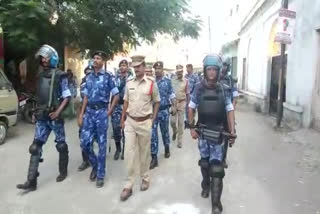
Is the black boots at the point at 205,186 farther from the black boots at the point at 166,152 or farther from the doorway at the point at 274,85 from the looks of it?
the doorway at the point at 274,85

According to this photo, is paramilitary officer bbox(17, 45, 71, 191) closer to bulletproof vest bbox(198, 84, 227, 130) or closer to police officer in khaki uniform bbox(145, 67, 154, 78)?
police officer in khaki uniform bbox(145, 67, 154, 78)

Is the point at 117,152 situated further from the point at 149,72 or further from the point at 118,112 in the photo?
the point at 149,72

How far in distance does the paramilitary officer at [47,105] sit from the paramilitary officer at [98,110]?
303mm

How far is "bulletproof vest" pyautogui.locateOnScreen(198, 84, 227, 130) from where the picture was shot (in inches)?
189

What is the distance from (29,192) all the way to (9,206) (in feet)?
1.71

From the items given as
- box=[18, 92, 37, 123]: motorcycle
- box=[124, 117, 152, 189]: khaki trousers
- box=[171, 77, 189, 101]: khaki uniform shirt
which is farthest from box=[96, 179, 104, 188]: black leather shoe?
box=[18, 92, 37, 123]: motorcycle

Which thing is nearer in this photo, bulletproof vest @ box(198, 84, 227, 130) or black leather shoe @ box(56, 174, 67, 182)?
bulletproof vest @ box(198, 84, 227, 130)

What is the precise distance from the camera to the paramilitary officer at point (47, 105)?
18.2ft

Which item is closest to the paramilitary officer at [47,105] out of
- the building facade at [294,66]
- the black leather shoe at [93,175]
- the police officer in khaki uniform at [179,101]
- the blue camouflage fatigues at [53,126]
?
the blue camouflage fatigues at [53,126]

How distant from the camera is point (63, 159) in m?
5.97

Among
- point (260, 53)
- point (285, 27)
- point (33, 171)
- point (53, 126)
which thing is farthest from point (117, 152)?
point (260, 53)

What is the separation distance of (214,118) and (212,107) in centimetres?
14

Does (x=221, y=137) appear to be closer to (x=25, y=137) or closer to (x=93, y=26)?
(x=25, y=137)

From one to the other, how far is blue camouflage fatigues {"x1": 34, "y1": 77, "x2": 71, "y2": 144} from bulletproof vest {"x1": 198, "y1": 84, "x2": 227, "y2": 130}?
197 centimetres
